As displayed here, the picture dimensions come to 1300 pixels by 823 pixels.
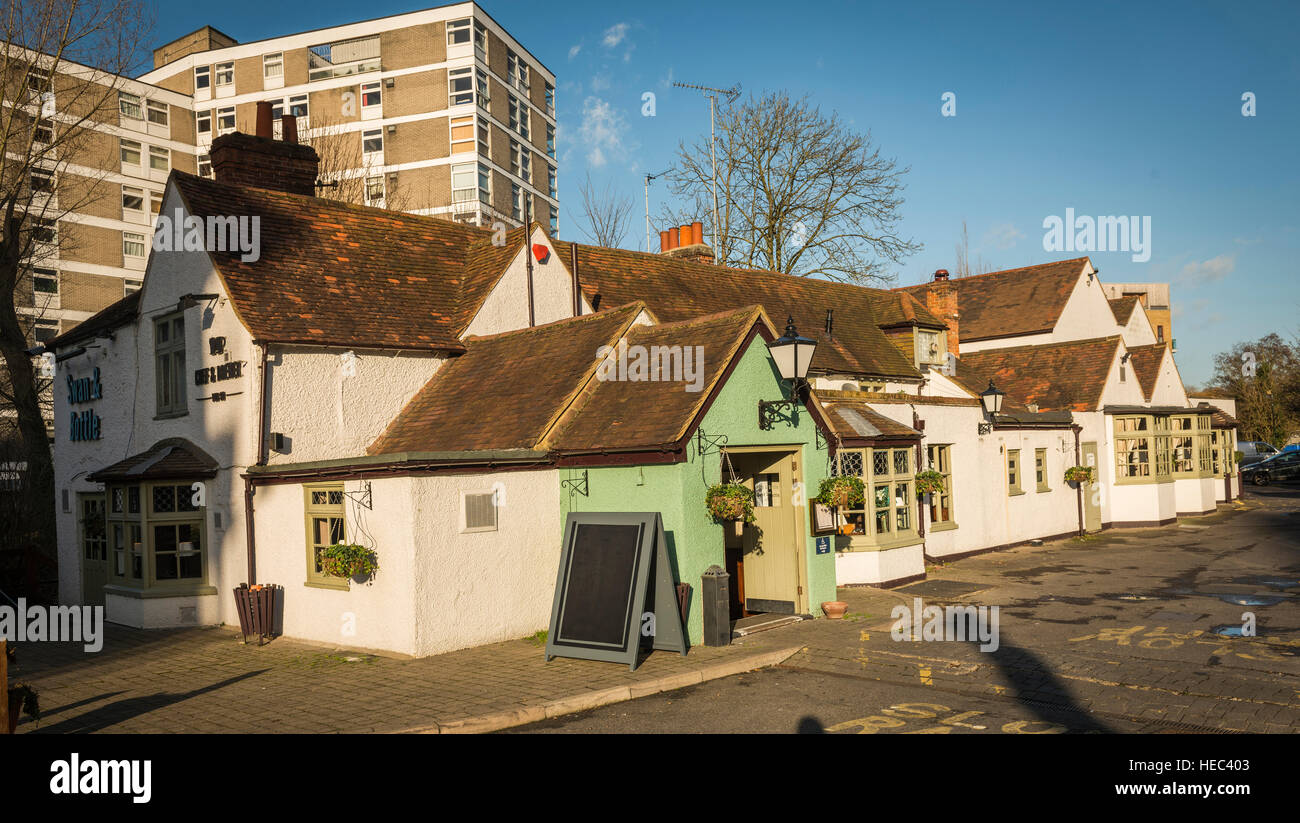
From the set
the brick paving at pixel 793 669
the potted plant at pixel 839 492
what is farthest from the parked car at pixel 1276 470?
the potted plant at pixel 839 492

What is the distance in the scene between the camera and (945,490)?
803 inches

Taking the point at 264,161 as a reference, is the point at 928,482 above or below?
below

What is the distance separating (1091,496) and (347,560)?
23.0m

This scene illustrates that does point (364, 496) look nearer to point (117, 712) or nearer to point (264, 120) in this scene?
point (117, 712)

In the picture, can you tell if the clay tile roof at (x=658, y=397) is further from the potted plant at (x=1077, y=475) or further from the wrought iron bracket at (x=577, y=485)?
the potted plant at (x=1077, y=475)

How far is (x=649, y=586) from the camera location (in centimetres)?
1172

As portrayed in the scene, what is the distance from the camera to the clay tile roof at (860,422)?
1702 cm

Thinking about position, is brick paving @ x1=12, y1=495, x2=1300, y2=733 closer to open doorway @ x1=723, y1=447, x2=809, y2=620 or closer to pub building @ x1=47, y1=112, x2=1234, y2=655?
open doorway @ x1=723, y1=447, x2=809, y2=620

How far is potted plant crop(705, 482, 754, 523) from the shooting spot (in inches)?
469

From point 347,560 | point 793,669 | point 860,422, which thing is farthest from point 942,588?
point 347,560

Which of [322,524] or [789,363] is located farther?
[322,524]

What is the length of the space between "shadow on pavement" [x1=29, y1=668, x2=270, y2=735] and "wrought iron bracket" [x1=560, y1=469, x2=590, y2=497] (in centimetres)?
497

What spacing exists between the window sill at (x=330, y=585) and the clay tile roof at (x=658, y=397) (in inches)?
140
